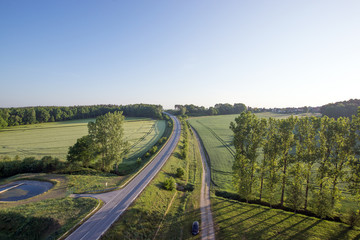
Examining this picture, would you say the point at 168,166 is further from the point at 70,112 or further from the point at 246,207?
the point at 70,112

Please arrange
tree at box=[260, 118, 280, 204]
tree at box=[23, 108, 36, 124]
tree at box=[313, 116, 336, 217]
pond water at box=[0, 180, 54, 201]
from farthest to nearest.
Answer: tree at box=[23, 108, 36, 124] → pond water at box=[0, 180, 54, 201] → tree at box=[260, 118, 280, 204] → tree at box=[313, 116, 336, 217]

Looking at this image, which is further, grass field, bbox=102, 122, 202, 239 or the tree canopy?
the tree canopy

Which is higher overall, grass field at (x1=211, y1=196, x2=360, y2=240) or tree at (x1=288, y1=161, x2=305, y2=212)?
tree at (x1=288, y1=161, x2=305, y2=212)

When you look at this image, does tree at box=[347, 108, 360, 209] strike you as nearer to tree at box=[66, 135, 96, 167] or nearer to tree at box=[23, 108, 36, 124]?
tree at box=[66, 135, 96, 167]

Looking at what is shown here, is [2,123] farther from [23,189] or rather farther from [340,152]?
[340,152]

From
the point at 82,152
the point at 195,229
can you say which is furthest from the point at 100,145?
the point at 195,229

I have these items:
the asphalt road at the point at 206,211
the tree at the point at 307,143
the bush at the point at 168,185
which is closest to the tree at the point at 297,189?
the tree at the point at 307,143

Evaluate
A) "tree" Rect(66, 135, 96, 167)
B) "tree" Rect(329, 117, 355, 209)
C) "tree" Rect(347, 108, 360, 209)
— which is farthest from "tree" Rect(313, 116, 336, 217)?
"tree" Rect(66, 135, 96, 167)
